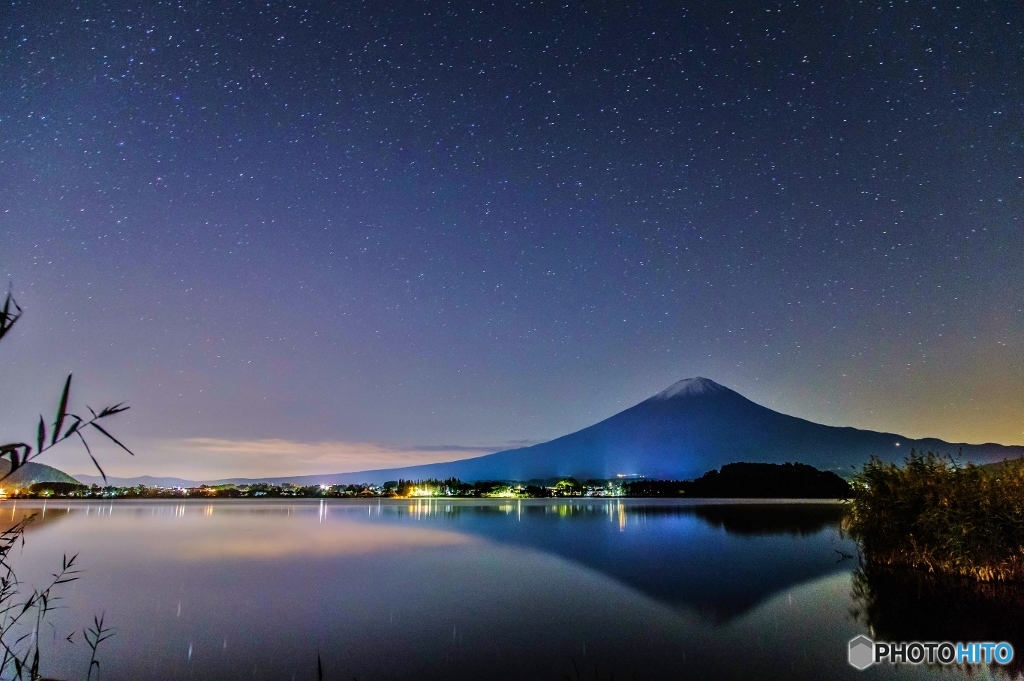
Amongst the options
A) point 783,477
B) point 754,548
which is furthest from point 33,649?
point 783,477

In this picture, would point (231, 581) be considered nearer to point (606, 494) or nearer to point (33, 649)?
point (33, 649)

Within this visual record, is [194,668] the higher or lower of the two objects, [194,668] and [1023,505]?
the lower

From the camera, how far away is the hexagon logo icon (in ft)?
31.1

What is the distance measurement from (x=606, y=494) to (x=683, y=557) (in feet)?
502

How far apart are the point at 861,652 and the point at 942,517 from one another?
588 cm

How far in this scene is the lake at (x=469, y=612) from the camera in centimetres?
967

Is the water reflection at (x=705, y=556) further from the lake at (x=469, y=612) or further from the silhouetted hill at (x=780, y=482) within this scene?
the silhouetted hill at (x=780, y=482)

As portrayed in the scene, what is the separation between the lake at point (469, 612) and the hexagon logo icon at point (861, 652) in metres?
0.19

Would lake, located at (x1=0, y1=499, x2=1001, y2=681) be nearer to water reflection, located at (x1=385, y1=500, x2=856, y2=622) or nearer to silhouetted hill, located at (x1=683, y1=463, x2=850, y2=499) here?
water reflection, located at (x1=385, y1=500, x2=856, y2=622)

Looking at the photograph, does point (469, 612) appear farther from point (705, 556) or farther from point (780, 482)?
point (780, 482)

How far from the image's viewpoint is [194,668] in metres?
9.74
